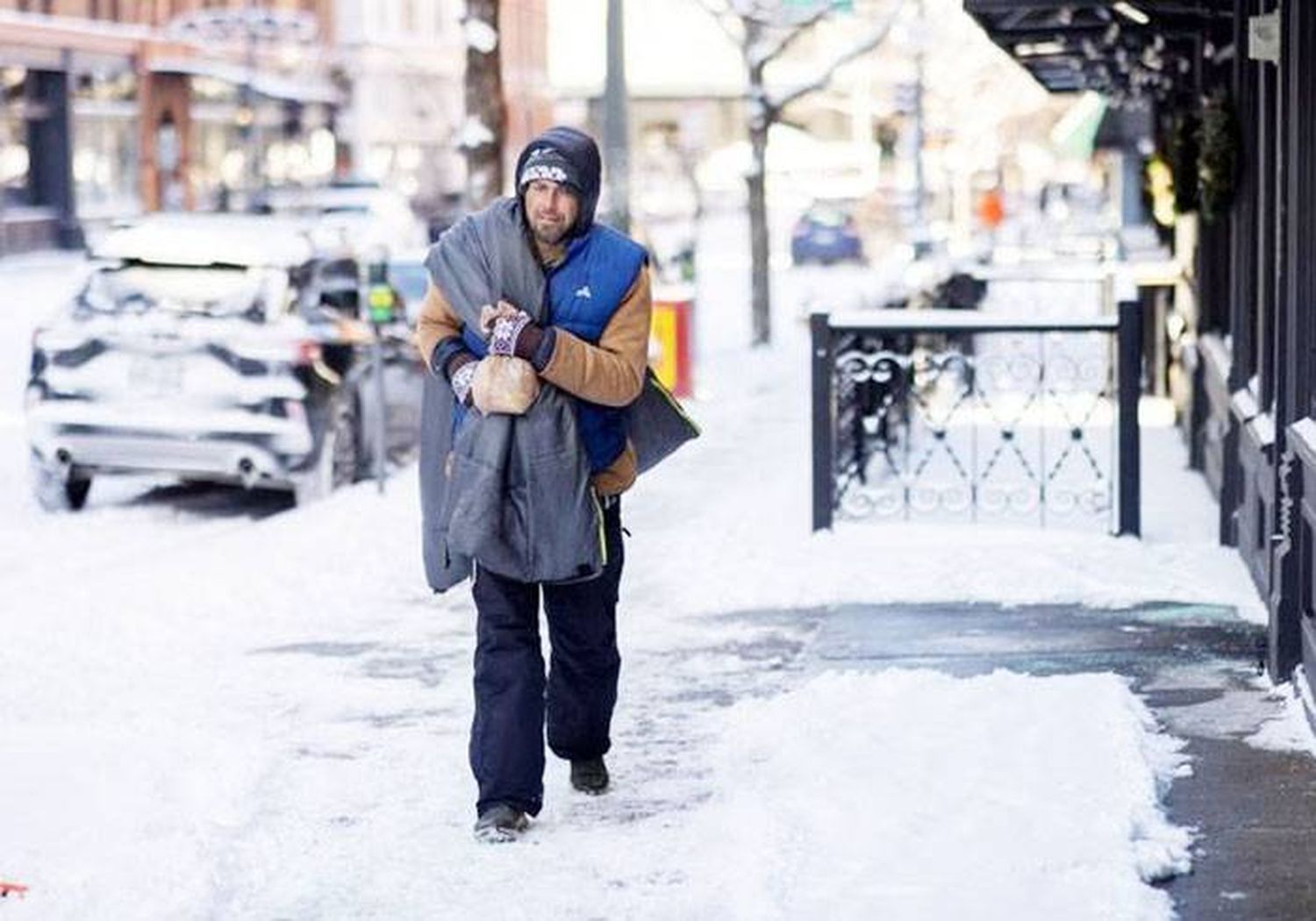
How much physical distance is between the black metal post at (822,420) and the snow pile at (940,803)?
3543 mm

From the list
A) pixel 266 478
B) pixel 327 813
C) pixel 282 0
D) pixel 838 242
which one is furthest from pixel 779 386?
pixel 282 0

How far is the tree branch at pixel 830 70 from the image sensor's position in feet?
95.2

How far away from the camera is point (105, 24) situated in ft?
176

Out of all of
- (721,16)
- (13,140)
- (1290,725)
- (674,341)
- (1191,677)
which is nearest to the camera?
(1290,725)

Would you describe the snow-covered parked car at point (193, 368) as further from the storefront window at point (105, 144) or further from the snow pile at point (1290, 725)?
the storefront window at point (105, 144)

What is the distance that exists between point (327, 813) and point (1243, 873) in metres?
2.40

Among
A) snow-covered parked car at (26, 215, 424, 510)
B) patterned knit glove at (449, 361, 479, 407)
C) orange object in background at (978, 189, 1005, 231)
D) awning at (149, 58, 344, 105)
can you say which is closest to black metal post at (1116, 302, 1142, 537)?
snow-covered parked car at (26, 215, 424, 510)

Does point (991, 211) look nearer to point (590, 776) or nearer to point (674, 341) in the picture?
point (674, 341)

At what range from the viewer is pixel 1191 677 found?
29.6 ft

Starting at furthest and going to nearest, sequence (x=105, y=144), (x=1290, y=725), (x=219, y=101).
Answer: (x=219, y=101)
(x=105, y=144)
(x=1290, y=725)

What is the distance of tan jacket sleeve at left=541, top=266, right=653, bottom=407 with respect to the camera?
691cm

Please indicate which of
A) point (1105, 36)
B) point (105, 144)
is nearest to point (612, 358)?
point (1105, 36)

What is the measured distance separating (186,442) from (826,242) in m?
38.8

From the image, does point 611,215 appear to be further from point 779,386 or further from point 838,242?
point 838,242
